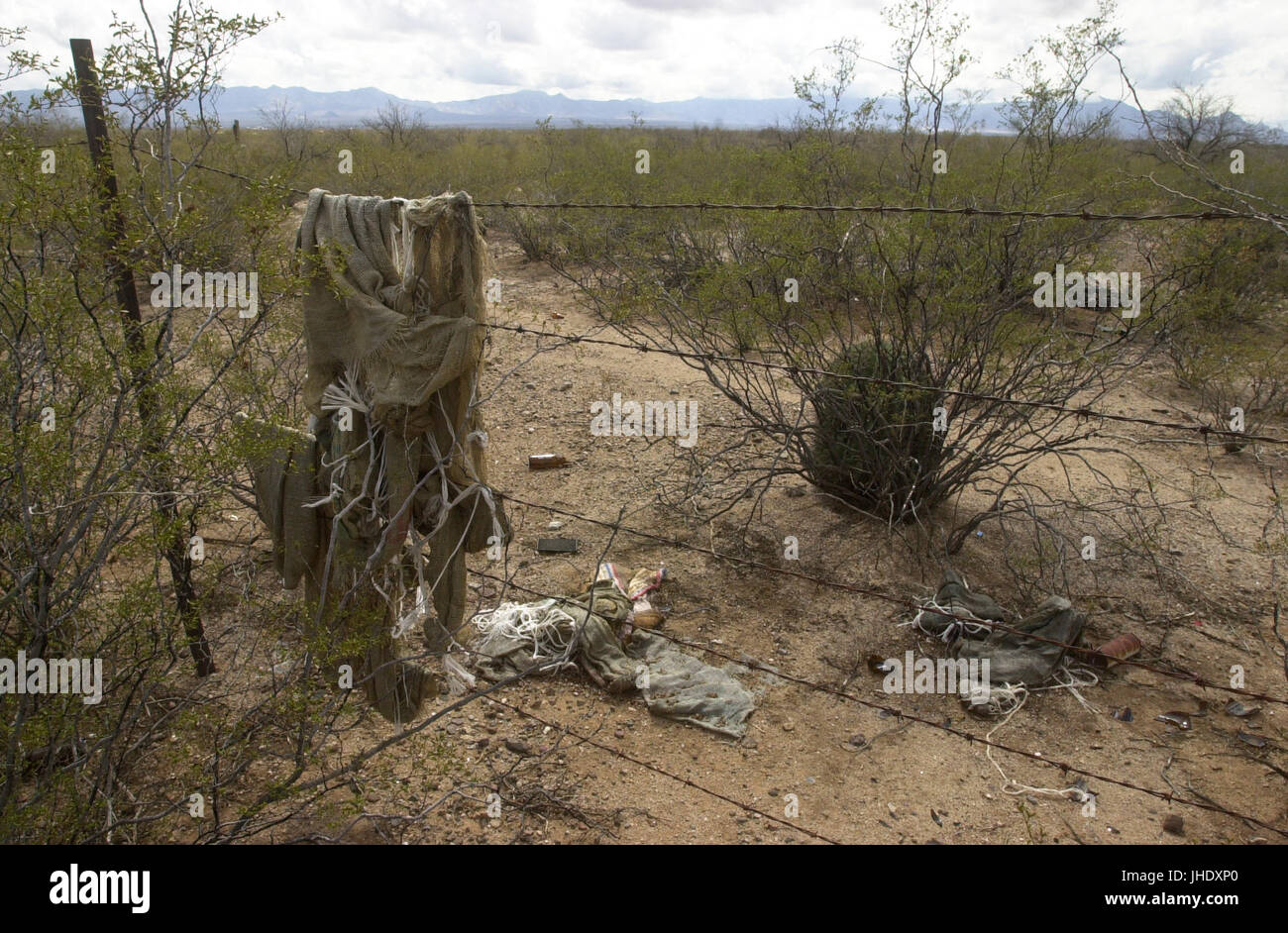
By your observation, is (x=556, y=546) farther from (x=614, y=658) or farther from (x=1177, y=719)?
(x=1177, y=719)

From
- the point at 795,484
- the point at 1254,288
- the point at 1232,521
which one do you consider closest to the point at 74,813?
the point at 795,484

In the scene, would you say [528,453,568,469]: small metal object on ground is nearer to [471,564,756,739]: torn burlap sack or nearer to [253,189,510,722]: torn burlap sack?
[471,564,756,739]: torn burlap sack

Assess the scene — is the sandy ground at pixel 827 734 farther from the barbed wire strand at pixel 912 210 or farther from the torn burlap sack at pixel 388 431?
the barbed wire strand at pixel 912 210

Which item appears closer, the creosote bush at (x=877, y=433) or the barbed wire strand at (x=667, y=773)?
the barbed wire strand at (x=667, y=773)

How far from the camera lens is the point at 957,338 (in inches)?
191

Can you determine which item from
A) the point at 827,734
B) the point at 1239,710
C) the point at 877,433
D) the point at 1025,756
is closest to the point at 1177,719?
the point at 1239,710

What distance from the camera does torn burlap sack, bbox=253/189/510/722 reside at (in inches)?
92.4

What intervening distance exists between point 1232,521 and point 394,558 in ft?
17.5

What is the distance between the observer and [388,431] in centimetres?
248

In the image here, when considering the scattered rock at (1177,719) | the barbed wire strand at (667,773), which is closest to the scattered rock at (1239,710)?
the scattered rock at (1177,719)

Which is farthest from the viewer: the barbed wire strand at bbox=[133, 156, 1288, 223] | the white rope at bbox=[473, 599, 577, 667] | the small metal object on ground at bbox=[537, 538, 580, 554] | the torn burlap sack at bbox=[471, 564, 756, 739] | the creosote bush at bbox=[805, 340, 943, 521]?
the small metal object on ground at bbox=[537, 538, 580, 554]

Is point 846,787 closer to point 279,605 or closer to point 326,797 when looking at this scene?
point 326,797

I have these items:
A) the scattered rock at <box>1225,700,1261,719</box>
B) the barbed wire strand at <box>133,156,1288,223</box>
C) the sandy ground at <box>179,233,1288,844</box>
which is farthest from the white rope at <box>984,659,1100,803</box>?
the barbed wire strand at <box>133,156,1288,223</box>

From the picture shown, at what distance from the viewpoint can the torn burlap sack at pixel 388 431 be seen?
7.70ft
